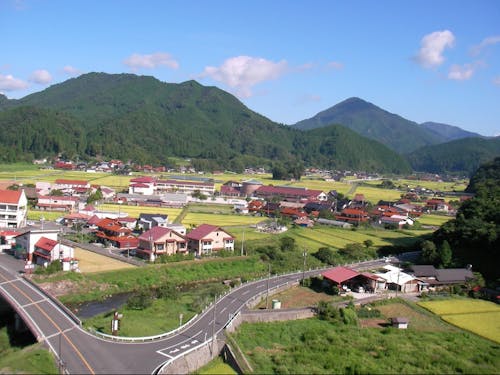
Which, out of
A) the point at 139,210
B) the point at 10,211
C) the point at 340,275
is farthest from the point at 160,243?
the point at 139,210

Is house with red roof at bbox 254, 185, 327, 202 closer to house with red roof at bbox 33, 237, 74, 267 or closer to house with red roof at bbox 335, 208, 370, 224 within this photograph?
house with red roof at bbox 335, 208, 370, 224

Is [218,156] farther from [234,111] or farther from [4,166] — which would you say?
[234,111]

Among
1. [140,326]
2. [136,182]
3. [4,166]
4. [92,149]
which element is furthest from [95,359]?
[92,149]

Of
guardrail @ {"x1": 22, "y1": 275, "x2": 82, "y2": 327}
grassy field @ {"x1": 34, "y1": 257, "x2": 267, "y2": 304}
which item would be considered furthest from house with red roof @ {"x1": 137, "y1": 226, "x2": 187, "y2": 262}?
guardrail @ {"x1": 22, "y1": 275, "x2": 82, "y2": 327}

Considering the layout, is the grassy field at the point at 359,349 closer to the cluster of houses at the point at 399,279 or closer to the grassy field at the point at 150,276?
the cluster of houses at the point at 399,279

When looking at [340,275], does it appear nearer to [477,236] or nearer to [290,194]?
[477,236]
